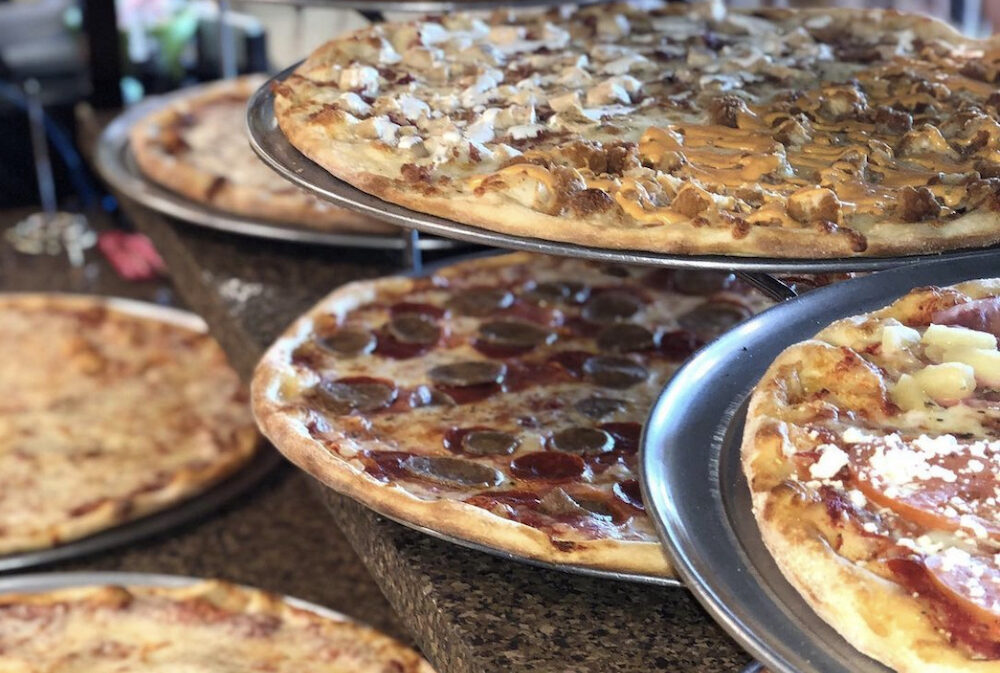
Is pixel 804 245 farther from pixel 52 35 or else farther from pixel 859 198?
pixel 52 35

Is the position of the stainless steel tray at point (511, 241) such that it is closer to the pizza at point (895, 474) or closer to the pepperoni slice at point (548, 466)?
the pizza at point (895, 474)

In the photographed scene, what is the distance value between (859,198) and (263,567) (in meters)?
1.29

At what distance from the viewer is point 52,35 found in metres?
4.76

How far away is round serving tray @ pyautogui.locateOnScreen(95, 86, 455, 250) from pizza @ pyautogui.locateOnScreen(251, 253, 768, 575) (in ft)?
0.63

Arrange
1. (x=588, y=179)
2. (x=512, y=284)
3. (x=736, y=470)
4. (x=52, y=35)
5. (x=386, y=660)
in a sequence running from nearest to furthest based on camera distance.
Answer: (x=736, y=470)
(x=588, y=179)
(x=386, y=660)
(x=512, y=284)
(x=52, y=35)

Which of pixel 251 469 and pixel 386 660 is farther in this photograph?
pixel 251 469

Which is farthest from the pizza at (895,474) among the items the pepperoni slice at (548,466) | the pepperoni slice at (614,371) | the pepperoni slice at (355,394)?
the pepperoni slice at (355,394)

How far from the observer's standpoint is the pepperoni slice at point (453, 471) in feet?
4.87

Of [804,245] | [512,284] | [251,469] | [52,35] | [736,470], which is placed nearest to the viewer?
[736,470]

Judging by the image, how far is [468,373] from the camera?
5.87 ft

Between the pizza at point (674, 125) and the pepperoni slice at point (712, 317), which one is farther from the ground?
the pizza at point (674, 125)

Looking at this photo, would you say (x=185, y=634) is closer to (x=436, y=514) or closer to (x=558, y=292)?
(x=436, y=514)

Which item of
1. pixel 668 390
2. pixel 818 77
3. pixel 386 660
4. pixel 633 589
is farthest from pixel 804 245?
pixel 386 660

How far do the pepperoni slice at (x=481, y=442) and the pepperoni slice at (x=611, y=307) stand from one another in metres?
0.43
